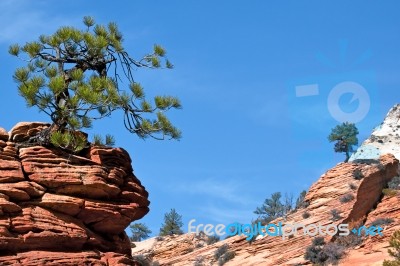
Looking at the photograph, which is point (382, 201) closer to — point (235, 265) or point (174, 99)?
point (235, 265)

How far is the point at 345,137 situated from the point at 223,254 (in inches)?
970

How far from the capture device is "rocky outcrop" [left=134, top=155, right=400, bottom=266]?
3578 centimetres

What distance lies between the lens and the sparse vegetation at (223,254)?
129 ft

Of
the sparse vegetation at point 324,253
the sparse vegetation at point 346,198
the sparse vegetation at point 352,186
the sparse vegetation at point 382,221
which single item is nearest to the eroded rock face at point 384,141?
the sparse vegetation at point 352,186

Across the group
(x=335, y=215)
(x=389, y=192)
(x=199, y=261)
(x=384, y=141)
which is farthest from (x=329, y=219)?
(x=384, y=141)

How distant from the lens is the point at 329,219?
39031 millimetres

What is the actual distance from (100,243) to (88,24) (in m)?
6.41

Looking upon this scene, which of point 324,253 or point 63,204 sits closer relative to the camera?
point 63,204

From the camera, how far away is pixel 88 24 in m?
19.1

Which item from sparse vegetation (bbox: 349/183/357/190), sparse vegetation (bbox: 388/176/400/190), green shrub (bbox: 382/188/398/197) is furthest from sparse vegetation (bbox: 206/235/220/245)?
sparse vegetation (bbox: 388/176/400/190)

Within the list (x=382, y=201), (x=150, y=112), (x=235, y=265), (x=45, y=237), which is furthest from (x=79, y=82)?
(x=382, y=201)

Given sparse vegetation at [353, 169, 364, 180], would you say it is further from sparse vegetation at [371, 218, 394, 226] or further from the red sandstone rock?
the red sandstone rock

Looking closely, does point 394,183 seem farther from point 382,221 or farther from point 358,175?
point 382,221

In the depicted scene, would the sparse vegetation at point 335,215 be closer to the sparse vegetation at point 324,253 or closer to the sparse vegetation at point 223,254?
the sparse vegetation at point 324,253
